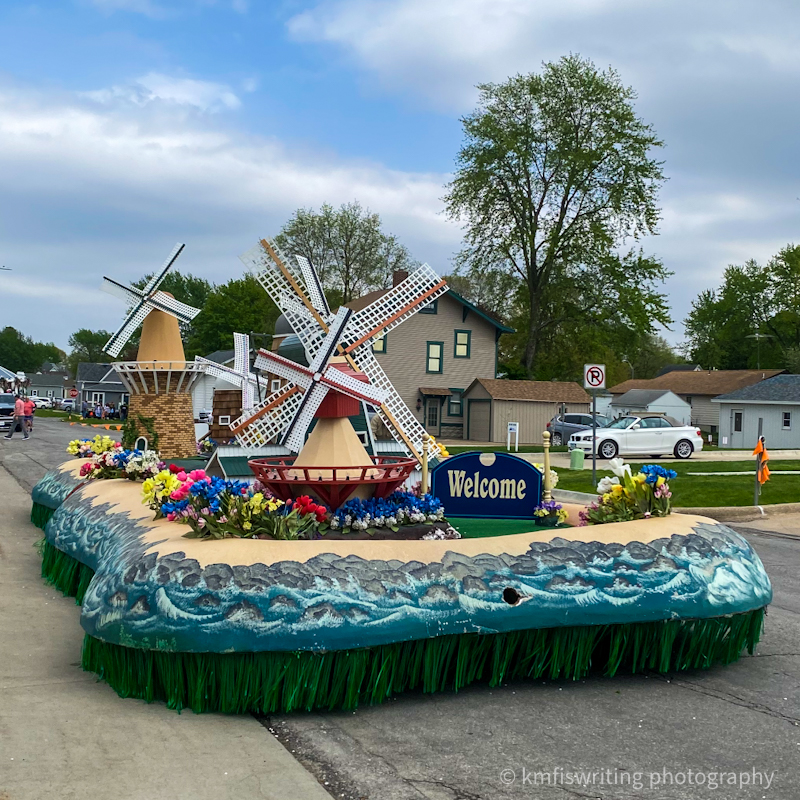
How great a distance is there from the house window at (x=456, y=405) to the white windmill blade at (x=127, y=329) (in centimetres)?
2310

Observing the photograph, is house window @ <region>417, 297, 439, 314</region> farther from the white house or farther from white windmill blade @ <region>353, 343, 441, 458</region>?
white windmill blade @ <region>353, 343, 441, 458</region>

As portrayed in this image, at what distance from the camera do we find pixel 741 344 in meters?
72.8

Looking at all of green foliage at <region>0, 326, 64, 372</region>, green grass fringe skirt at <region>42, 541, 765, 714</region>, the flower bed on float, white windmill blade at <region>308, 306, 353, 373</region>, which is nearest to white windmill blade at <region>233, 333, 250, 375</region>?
white windmill blade at <region>308, 306, 353, 373</region>

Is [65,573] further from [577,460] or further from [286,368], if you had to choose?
[577,460]

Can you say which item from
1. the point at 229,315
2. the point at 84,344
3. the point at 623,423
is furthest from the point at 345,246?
the point at 84,344

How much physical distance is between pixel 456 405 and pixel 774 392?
49.7 ft

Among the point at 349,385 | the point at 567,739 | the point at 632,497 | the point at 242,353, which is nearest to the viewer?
the point at 567,739

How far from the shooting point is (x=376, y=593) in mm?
6125

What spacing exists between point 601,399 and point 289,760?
59.4 metres

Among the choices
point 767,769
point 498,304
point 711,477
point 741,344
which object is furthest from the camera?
point 741,344

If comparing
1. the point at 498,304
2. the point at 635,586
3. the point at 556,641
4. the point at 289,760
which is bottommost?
the point at 289,760

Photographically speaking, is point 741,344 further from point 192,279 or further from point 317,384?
point 317,384

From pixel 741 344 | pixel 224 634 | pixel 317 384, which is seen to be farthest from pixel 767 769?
pixel 741 344

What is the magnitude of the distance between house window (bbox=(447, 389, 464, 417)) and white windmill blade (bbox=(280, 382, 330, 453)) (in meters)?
34.3
